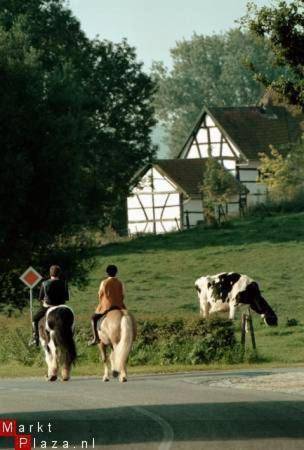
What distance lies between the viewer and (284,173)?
110000 millimetres

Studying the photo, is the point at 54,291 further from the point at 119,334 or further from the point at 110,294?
the point at 119,334

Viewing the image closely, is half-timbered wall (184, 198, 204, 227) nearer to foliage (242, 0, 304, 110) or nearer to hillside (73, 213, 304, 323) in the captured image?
hillside (73, 213, 304, 323)

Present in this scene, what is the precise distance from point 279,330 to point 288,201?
51347 millimetres

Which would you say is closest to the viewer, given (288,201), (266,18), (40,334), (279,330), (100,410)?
(100,410)

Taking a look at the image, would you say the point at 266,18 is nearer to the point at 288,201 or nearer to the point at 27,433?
the point at 27,433

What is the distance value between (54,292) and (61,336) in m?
1.04

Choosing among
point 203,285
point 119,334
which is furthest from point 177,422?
point 203,285

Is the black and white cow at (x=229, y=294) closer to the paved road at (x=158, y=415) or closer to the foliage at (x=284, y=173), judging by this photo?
the paved road at (x=158, y=415)

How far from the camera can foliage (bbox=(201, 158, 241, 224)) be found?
109 meters

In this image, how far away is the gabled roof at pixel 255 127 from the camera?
406 feet

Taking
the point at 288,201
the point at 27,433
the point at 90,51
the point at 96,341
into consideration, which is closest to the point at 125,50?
the point at 90,51

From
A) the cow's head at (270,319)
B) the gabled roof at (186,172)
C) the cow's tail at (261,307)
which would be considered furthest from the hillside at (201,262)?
the gabled roof at (186,172)

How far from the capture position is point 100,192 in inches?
2781

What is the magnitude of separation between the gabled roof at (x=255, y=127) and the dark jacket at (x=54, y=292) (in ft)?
308
